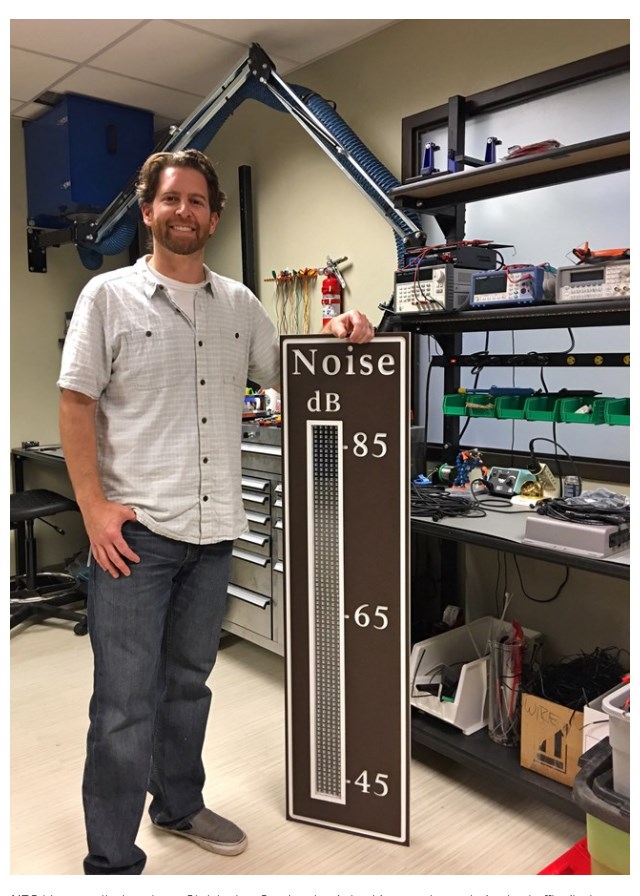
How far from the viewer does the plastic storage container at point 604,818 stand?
1.56m

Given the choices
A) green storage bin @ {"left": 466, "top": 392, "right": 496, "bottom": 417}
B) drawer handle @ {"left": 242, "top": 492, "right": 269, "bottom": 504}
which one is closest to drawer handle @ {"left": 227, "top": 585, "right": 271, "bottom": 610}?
drawer handle @ {"left": 242, "top": 492, "right": 269, "bottom": 504}

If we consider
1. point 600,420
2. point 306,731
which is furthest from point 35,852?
point 600,420

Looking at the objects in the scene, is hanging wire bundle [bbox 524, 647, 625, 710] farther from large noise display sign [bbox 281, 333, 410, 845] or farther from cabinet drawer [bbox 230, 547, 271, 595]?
cabinet drawer [bbox 230, 547, 271, 595]

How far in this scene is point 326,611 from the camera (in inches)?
74.4

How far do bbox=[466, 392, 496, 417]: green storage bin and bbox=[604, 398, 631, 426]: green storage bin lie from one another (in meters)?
0.40

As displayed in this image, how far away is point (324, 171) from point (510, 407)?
5.36 feet

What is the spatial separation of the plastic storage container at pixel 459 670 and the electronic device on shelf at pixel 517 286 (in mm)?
1096

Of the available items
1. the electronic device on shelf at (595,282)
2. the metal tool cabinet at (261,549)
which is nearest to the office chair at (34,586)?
the metal tool cabinet at (261,549)

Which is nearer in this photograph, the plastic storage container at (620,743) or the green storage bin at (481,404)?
the plastic storage container at (620,743)

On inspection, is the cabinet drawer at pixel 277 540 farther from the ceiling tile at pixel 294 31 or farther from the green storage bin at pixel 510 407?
the ceiling tile at pixel 294 31

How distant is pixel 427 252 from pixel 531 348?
62 centimetres

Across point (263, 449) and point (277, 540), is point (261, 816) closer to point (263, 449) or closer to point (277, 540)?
point (277, 540)

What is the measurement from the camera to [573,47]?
2.47 meters
